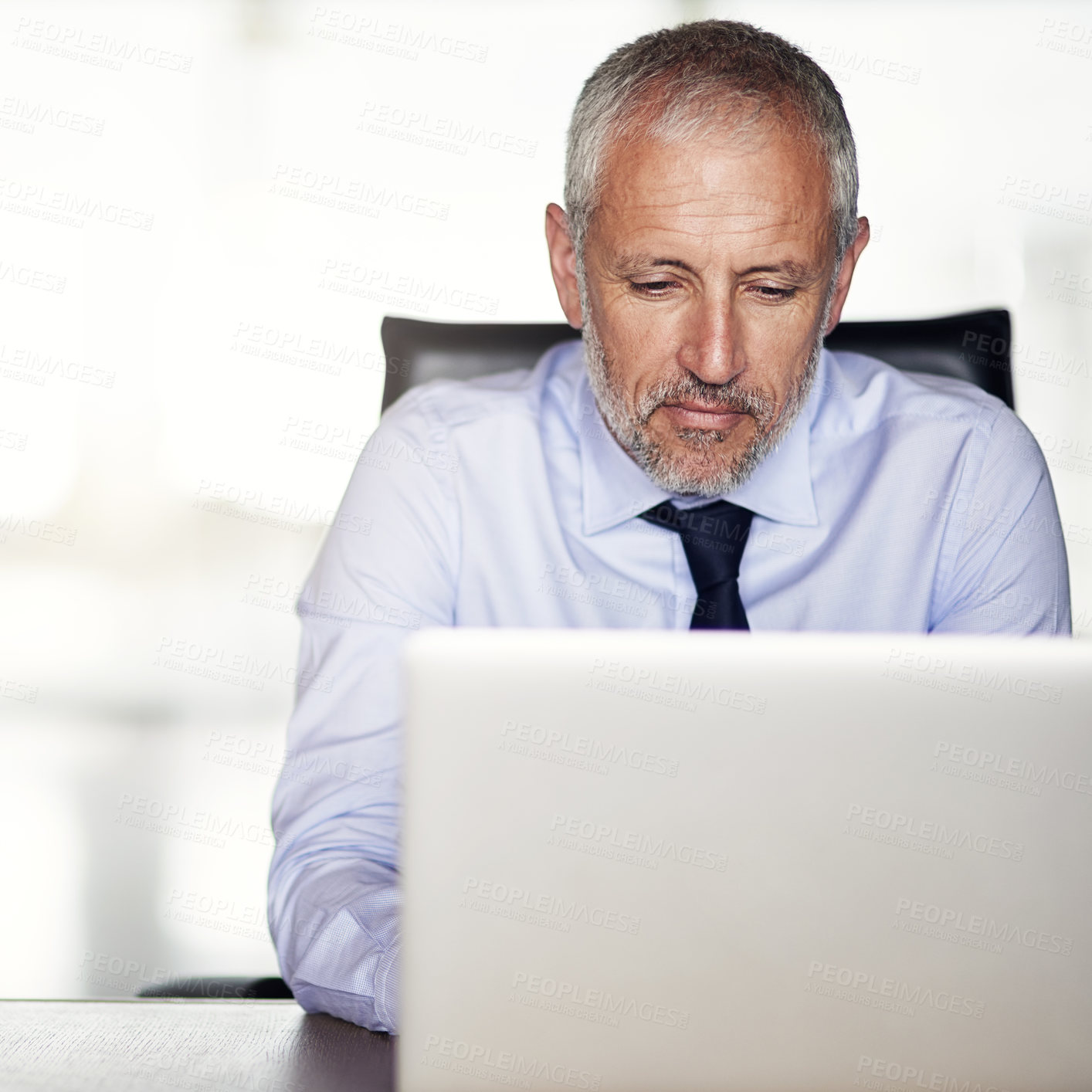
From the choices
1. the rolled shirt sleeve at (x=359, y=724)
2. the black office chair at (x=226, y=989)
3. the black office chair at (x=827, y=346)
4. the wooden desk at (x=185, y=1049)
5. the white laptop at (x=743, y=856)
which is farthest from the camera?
the black office chair at (x=827, y=346)

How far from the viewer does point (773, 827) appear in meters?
0.58

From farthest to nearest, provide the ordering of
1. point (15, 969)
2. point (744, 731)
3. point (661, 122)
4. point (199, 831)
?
point (199, 831) → point (15, 969) → point (661, 122) → point (744, 731)

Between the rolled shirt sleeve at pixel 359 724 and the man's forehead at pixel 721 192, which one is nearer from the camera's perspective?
the rolled shirt sleeve at pixel 359 724

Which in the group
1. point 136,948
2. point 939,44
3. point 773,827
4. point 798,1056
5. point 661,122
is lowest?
point 136,948

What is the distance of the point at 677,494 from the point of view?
1.50 meters

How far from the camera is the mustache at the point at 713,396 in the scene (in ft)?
4.65

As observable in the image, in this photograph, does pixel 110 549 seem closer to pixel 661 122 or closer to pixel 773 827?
pixel 661 122

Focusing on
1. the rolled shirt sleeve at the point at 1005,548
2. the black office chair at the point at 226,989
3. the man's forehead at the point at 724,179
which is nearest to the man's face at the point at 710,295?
the man's forehead at the point at 724,179

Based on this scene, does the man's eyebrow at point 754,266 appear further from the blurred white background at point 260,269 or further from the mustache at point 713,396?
the blurred white background at point 260,269

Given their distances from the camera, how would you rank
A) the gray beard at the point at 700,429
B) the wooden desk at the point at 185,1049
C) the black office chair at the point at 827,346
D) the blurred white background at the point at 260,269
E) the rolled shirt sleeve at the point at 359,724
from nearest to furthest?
the wooden desk at the point at 185,1049, the rolled shirt sleeve at the point at 359,724, the gray beard at the point at 700,429, the black office chair at the point at 827,346, the blurred white background at the point at 260,269

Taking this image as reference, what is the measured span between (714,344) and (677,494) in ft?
0.71

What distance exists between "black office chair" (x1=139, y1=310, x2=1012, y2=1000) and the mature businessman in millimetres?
32

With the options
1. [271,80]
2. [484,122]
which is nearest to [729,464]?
[484,122]

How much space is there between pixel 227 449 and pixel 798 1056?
4.05 meters
